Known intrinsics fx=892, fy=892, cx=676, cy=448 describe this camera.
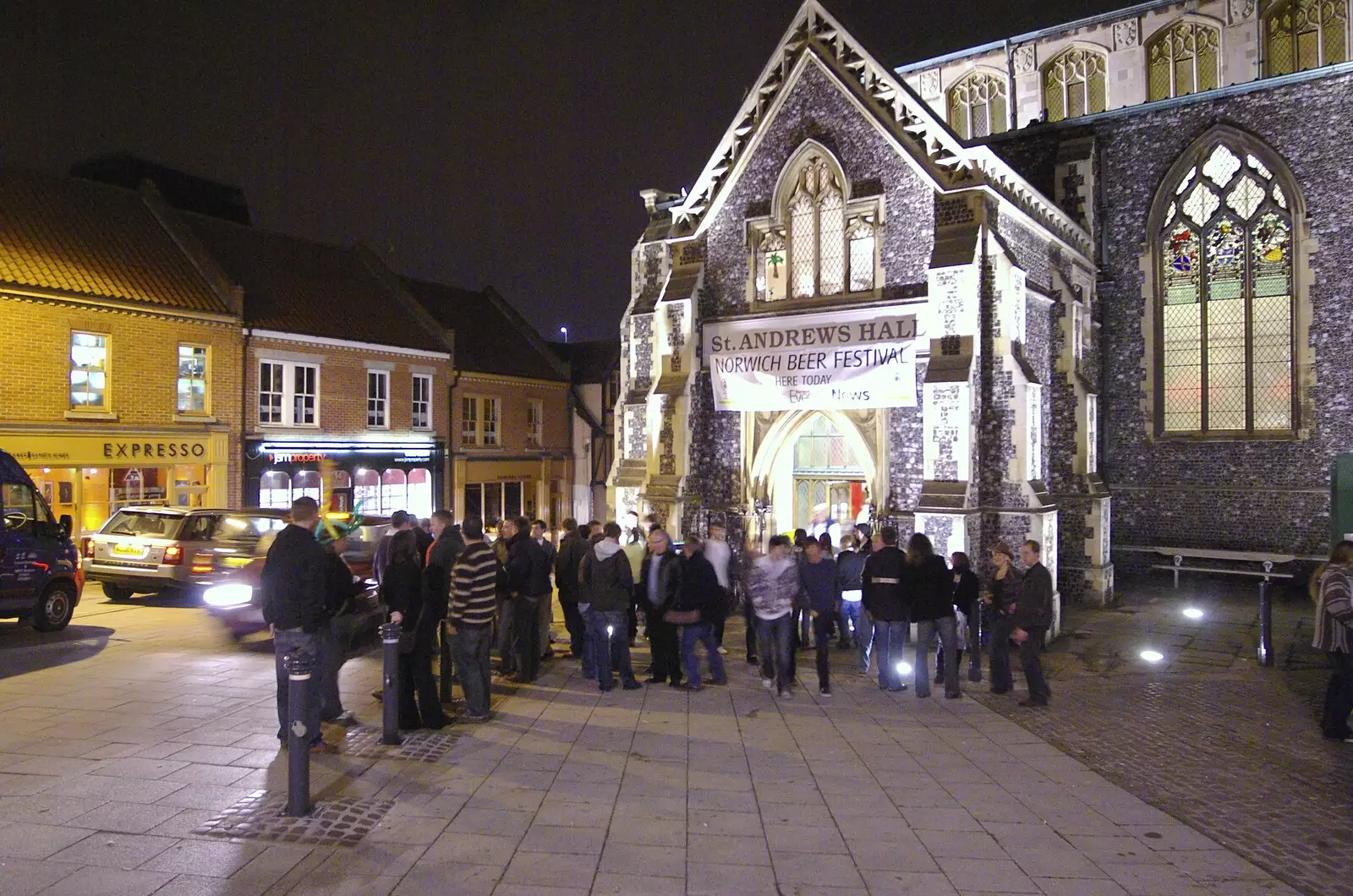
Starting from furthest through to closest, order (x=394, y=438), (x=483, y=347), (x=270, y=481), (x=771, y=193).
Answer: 1. (x=483, y=347)
2. (x=394, y=438)
3. (x=270, y=481)
4. (x=771, y=193)

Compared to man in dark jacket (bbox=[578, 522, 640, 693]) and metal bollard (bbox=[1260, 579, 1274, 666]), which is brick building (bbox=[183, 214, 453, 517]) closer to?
man in dark jacket (bbox=[578, 522, 640, 693])

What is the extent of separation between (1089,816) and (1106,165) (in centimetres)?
1668

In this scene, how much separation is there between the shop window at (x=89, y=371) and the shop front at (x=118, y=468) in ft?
2.16

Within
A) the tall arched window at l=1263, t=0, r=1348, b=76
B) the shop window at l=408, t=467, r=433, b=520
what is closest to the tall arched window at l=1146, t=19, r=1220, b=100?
the tall arched window at l=1263, t=0, r=1348, b=76

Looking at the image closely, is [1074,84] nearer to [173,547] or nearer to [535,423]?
[535,423]

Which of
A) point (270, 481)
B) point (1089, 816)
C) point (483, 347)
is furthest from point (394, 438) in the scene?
point (1089, 816)

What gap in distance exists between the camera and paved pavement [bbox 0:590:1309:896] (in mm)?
5039

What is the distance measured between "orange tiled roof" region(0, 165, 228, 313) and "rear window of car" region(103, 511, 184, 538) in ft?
20.1

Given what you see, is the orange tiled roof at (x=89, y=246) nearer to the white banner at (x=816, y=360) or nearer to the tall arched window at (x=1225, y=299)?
the white banner at (x=816, y=360)

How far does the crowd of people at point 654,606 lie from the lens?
784 centimetres

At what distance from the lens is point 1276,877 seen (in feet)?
17.1

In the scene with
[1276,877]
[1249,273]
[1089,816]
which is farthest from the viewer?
[1249,273]

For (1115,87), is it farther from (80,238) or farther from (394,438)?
(80,238)

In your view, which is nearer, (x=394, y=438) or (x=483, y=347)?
(x=394, y=438)
